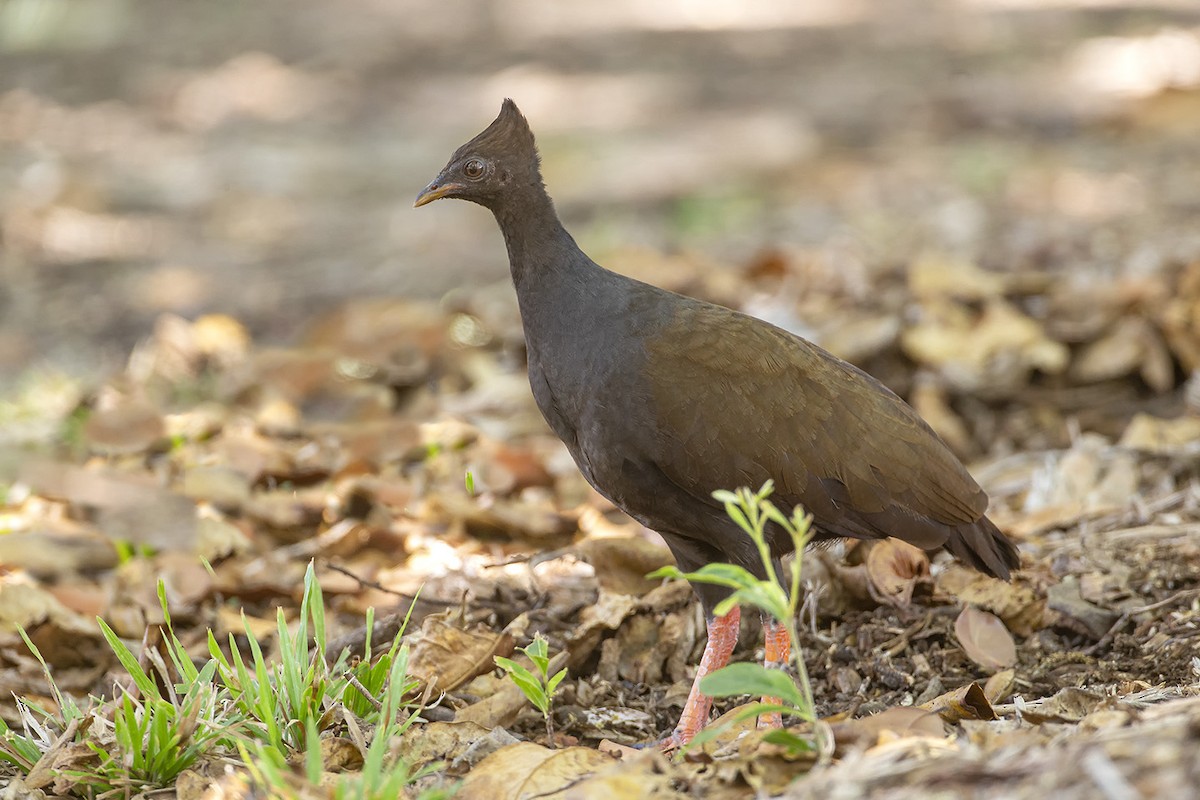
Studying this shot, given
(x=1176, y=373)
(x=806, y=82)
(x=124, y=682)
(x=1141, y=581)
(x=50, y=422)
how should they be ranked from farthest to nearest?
(x=806, y=82) < (x=50, y=422) < (x=1176, y=373) < (x=1141, y=581) < (x=124, y=682)

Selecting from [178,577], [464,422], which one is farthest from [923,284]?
[178,577]

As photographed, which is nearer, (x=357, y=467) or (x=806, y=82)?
(x=357, y=467)

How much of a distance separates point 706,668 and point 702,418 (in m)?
0.71

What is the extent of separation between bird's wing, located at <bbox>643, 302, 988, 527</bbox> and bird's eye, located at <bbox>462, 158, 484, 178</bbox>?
0.70 m

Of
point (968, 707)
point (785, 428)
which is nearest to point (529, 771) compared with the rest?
point (968, 707)

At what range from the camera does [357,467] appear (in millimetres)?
5184

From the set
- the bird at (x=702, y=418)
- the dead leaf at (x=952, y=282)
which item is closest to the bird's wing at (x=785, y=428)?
the bird at (x=702, y=418)

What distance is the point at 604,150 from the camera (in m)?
11.7

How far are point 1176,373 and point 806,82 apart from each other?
8.50 metres

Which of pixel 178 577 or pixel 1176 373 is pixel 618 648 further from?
pixel 1176 373

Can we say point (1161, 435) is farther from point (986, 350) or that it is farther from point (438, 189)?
point (438, 189)

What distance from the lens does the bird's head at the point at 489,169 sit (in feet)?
12.6

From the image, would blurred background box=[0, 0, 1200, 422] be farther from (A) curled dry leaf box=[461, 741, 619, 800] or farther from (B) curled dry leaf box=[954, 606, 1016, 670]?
(A) curled dry leaf box=[461, 741, 619, 800]

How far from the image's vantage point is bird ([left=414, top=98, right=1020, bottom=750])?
141 inches
